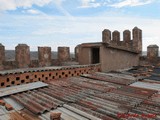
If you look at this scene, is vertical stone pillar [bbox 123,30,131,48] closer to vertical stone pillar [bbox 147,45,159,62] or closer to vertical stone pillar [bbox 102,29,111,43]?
A: vertical stone pillar [bbox 102,29,111,43]

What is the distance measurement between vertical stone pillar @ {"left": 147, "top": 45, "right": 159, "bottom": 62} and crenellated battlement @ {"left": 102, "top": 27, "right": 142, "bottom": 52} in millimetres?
1426

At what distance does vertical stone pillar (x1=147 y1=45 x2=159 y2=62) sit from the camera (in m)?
13.8

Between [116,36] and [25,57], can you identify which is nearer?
[25,57]

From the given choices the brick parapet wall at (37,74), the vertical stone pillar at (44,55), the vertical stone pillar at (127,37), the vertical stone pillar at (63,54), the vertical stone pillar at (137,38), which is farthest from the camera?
the vertical stone pillar at (127,37)

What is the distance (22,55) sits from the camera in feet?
35.2

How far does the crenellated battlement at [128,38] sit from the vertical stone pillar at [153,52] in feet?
4.68

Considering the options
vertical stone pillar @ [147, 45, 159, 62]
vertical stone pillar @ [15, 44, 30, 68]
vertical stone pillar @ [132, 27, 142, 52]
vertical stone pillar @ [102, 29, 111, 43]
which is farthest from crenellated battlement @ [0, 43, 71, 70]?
vertical stone pillar @ [147, 45, 159, 62]

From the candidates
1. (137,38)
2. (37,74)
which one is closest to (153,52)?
(137,38)

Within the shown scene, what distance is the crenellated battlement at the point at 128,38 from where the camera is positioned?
49.8ft

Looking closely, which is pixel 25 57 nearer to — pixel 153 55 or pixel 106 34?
pixel 106 34

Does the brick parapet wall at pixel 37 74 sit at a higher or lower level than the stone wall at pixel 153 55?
lower

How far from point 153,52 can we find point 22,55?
34.7ft

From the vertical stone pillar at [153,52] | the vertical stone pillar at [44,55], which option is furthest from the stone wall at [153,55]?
the vertical stone pillar at [44,55]

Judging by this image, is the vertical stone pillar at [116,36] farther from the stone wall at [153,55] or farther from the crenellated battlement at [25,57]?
the crenellated battlement at [25,57]
